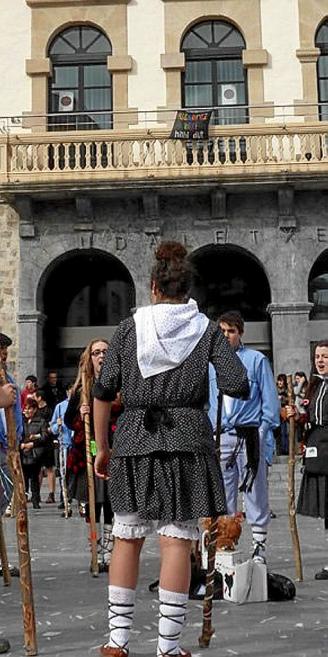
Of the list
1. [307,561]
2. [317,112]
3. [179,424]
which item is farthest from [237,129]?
[179,424]

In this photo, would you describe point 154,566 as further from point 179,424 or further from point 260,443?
point 179,424

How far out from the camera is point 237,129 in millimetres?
17781

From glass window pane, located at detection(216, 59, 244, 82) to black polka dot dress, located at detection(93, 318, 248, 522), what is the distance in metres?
16.2

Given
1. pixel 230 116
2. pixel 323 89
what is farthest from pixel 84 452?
pixel 323 89

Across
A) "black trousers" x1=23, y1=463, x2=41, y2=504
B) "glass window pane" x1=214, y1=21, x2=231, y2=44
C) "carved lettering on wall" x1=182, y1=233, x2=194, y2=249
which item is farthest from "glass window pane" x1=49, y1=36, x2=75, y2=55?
"black trousers" x1=23, y1=463, x2=41, y2=504

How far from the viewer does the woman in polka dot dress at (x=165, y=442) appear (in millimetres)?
3908

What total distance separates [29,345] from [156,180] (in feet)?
14.7

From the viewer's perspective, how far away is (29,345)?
58.0ft

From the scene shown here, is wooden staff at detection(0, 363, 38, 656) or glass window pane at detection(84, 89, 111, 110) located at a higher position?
glass window pane at detection(84, 89, 111, 110)

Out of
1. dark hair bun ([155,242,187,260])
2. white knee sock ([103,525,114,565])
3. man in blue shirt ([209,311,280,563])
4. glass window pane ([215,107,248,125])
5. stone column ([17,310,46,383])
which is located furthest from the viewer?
glass window pane ([215,107,248,125])

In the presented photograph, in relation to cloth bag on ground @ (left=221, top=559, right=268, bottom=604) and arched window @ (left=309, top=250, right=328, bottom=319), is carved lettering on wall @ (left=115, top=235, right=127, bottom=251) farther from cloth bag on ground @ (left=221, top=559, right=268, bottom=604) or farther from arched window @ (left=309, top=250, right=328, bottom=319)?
cloth bag on ground @ (left=221, top=559, right=268, bottom=604)

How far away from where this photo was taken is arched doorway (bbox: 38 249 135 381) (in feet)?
61.8

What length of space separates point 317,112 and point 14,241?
24.5ft

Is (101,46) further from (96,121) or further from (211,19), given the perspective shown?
(211,19)
